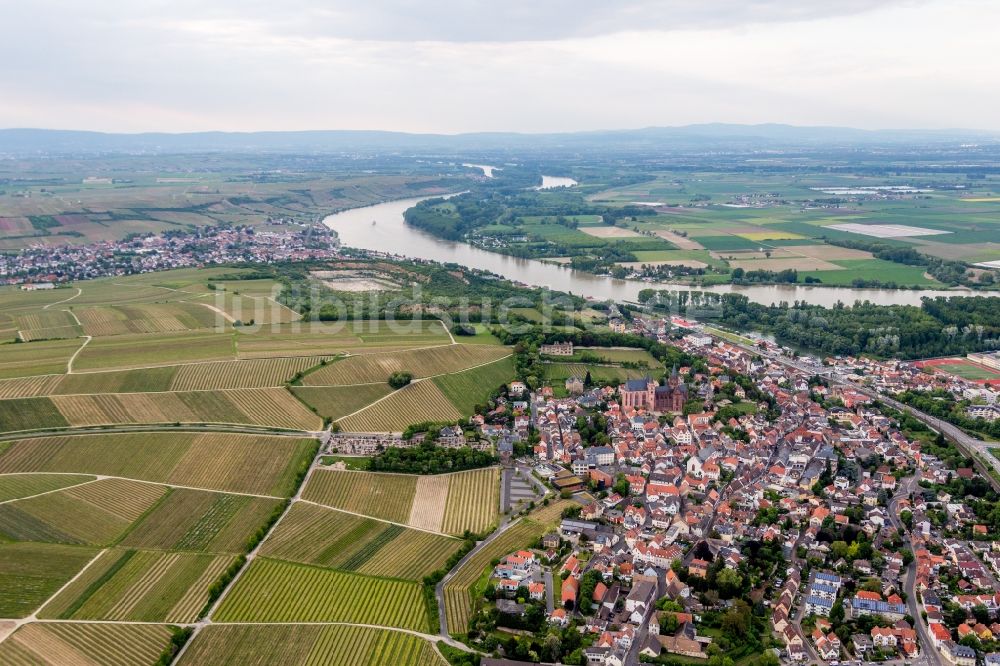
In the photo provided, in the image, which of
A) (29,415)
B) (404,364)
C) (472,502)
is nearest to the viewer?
(472,502)

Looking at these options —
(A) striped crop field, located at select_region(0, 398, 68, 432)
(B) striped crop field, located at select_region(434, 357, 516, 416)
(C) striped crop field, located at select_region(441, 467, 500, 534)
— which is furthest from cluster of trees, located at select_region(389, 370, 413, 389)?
(A) striped crop field, located at select_region(0, 398, 68, 432)

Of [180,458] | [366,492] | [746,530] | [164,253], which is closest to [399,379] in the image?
[366,492]

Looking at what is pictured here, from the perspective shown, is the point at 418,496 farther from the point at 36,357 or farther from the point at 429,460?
the point at 36,357

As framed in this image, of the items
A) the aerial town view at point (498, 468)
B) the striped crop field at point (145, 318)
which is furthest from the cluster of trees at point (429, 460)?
the striped crop field at point (145, 318)

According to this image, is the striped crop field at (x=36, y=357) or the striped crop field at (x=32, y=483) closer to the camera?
the striped crop field at (x=32, y=483)

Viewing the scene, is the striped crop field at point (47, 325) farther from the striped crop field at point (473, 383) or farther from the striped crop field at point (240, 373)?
the striped crop field at point (473, 383)
